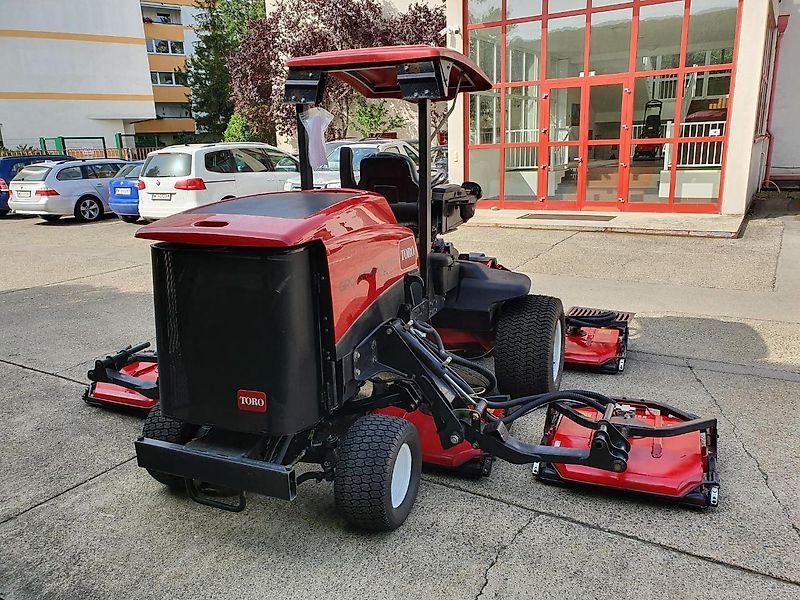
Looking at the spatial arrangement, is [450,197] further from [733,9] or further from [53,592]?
[733,9]

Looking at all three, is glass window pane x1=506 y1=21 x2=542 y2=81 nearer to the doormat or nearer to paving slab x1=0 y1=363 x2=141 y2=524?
the doormat

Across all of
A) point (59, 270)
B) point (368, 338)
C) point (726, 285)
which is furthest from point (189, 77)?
point (368, 338)

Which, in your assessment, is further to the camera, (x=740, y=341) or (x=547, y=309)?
(x=740, y=341)

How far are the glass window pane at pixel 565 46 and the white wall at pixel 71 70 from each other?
28389mm

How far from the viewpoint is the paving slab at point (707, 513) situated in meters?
2.62

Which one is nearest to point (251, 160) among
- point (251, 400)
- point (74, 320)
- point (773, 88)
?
point (74, 320)

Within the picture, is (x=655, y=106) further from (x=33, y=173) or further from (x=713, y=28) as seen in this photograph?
(x=33, y=173)

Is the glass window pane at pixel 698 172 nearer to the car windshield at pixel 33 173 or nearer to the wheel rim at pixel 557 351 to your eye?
the wheel rim at pixel 557 351

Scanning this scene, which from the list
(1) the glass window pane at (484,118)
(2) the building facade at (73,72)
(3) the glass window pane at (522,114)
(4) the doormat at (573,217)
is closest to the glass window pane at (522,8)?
(3) the glass window pane at (522,114)

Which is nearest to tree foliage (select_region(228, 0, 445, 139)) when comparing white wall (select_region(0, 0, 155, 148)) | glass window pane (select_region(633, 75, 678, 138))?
glass window pane (select_region(633, 75, 678, 138))

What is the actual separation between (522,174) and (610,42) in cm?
280

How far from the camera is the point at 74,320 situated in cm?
643

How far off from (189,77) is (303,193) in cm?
3437

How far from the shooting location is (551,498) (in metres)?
3.05
